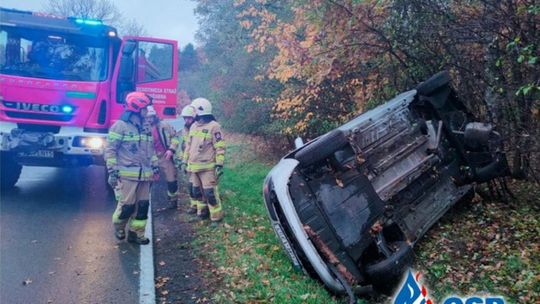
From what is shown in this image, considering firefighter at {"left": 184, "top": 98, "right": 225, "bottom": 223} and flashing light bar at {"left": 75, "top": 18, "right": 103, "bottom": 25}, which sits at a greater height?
flashing light bar at {"left": 75, "top": 18, "right": 103, "bottom": 25}

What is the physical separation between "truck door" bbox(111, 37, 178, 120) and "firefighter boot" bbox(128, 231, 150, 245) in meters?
2.53

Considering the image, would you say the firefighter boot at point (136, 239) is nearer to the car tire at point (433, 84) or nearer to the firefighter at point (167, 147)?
the firefighter at point (167, 147)

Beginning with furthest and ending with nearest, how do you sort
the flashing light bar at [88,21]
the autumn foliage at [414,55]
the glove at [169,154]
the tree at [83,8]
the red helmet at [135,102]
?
the tree at [83,8] < the flashing light bar at [88,21] < the glove at [169,154] < the red helmet at [135,102] < the autumn foliage at [414,55]

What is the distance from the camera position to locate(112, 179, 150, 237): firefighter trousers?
5.56 m

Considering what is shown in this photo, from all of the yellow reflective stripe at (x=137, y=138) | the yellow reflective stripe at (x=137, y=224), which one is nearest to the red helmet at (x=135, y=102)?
the yellow reflective stripe at (x=137, y=138)

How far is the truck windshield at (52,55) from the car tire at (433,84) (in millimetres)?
4908

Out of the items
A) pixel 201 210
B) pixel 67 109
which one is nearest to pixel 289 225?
pixel 201 210

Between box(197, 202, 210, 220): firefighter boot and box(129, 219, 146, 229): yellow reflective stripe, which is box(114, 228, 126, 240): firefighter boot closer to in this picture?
box(129, 219, 146, 229): yellow reflective stripe

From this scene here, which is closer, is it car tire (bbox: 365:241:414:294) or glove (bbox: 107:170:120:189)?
car tire (bbox: 365:241:414:294)

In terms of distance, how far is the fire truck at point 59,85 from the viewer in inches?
278

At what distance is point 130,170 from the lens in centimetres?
557

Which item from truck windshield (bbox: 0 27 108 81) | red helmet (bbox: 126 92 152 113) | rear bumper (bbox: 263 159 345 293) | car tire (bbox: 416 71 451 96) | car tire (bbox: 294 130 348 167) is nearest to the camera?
rear bumper (bbox: 263 159 345 293)

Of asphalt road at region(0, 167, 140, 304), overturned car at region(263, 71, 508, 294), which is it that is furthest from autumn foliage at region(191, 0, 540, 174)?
asphalt road at region(0, 167, 140, 304)

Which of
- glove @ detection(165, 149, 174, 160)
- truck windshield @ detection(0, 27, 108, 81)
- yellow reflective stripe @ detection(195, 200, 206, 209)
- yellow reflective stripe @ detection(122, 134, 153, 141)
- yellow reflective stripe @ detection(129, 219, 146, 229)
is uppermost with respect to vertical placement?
truck windshield @ detection(0, 27, 108, 81)
